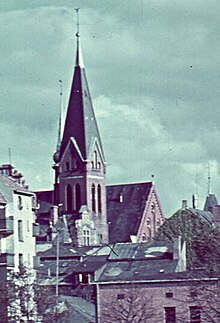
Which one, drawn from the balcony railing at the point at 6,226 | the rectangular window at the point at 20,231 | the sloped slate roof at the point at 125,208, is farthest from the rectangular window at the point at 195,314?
the sloped slate roof at the point at 125,208

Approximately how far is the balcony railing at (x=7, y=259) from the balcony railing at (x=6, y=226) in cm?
166

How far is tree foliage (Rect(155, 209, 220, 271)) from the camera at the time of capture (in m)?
102

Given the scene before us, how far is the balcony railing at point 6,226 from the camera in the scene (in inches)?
2742

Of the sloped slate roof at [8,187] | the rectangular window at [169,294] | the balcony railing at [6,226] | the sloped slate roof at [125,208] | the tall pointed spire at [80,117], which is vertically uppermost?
the tall pointed spire at [80,117]

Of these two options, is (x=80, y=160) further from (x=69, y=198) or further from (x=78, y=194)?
(x=69, y=198)

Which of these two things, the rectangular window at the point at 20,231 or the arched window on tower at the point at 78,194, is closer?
the rectangular window at the point at 20,231

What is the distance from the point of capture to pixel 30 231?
A: 74250mm

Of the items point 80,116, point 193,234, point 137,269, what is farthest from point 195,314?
point 80,116

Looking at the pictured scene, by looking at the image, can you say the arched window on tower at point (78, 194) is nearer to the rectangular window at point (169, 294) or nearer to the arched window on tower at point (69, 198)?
the arched window on tower at point (69, 198)

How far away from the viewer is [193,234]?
12156cm

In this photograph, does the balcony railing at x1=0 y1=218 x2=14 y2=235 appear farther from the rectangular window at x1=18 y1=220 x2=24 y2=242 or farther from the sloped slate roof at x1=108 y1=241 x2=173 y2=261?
the sloped slate roof at x1=108 y1=241 x2=173 y2=261

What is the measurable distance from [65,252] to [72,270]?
12.7 meters

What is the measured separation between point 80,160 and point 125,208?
1101cm

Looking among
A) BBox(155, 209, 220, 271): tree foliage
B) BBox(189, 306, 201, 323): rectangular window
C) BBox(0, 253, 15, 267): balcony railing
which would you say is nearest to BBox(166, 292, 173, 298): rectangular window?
BBox(189, 306, 201, 323): rectangular window
